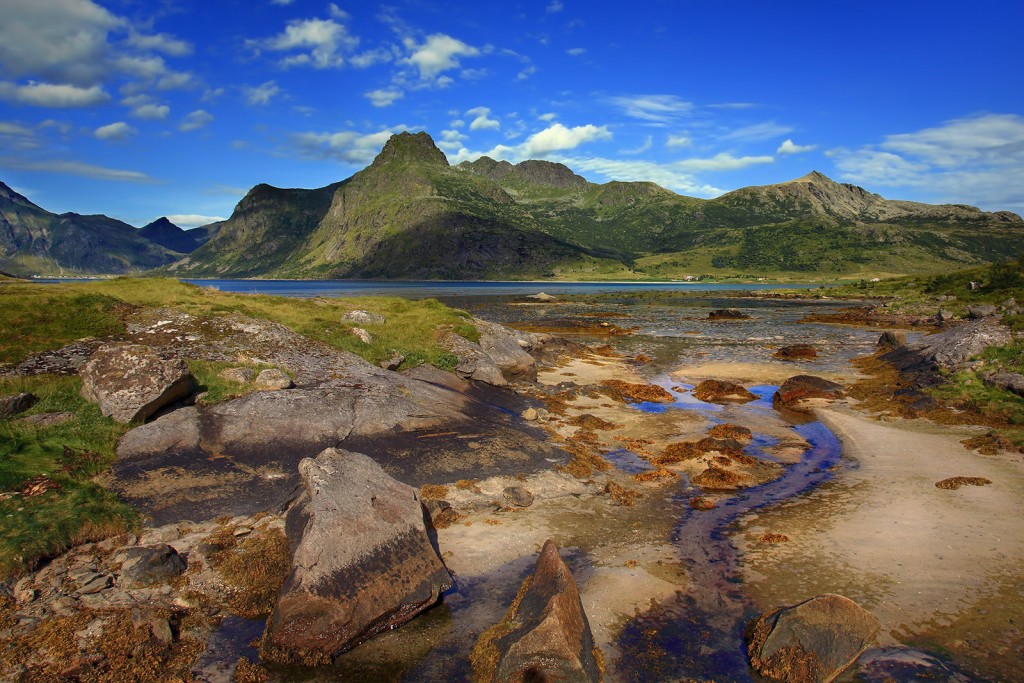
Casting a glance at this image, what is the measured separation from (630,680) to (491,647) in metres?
2.65

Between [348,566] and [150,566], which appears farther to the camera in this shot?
[150,566]

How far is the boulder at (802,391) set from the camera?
32406 mm

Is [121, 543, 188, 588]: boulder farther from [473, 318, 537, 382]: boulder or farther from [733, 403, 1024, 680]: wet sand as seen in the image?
[473, 318, 537, 382]: boulder

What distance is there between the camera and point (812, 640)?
392 inches

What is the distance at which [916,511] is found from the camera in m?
16.2

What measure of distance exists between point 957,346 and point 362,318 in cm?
3826

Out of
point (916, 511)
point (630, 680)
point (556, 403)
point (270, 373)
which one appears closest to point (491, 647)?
point (630, 680)

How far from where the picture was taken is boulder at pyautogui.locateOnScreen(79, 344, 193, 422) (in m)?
18.2

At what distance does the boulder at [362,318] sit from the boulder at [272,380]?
1225 centimetres

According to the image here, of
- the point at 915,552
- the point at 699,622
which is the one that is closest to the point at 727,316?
the point at 915,552

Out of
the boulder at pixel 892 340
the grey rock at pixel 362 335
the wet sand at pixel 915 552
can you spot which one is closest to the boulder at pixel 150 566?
the wet sand at pixel 915 552

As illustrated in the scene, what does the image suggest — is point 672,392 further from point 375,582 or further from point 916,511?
point 375,582

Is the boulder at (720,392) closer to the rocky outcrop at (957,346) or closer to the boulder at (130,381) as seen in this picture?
the rocky outcrop at (957,346)

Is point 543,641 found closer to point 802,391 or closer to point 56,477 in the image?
point 56,477
